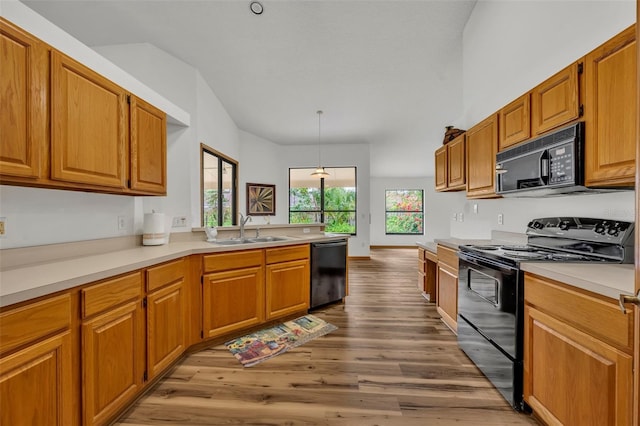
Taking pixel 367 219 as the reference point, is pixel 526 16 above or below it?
above

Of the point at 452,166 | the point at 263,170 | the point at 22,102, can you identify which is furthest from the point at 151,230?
the point at 263,170

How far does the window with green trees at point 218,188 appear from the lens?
411 cm

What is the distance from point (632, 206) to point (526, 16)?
5.94ft

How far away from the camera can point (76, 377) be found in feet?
4.11

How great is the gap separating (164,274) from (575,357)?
2382mm

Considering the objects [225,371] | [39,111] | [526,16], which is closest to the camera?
[39,111]

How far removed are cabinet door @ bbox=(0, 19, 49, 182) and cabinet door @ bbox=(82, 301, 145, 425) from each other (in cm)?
83

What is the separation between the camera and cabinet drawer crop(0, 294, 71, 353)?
0.98m

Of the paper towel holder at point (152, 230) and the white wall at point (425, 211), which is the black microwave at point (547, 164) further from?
the white wall at point (425, 211)

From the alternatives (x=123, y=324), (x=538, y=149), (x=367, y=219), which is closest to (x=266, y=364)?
(x=123, y=324)

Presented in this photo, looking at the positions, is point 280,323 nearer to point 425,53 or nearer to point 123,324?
point 123,324

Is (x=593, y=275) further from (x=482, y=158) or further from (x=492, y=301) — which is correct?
(x=482, y=158)

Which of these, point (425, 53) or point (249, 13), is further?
point (425, 53)

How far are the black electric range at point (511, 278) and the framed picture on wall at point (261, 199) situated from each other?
4.78 metres
